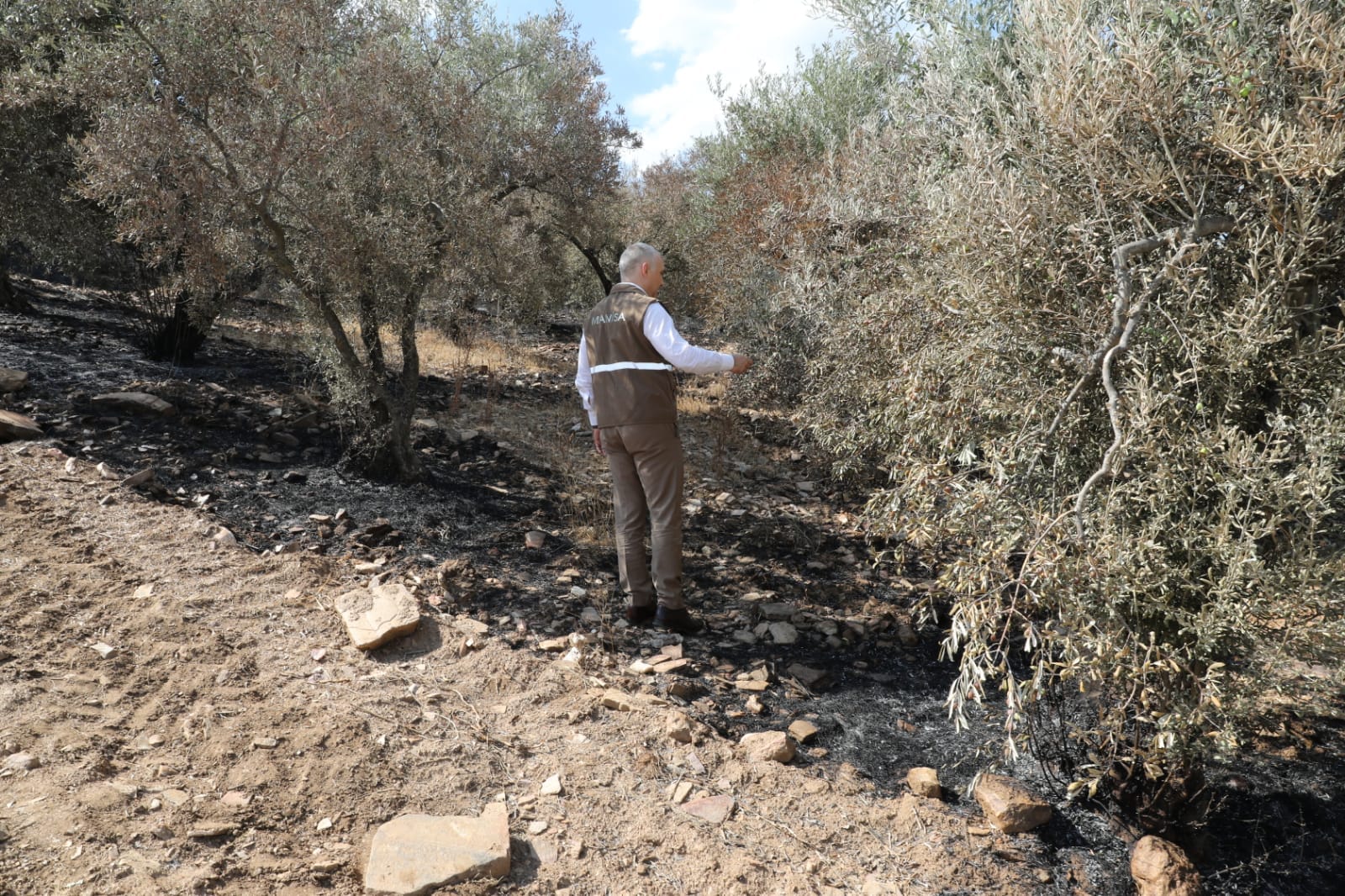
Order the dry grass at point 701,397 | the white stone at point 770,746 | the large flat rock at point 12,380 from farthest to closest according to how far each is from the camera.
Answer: the dry grass at point 701,397 < the large flat rock at point 12,380 < the white stone at point 770,746

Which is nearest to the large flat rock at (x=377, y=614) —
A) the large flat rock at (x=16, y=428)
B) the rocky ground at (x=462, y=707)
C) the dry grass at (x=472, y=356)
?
the rocky ground at (x=462, y=707)

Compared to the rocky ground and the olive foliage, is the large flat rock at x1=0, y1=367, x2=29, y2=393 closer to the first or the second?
the rocky ground

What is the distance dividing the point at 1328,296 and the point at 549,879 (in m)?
3.80

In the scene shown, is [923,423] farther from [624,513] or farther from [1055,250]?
[624,513]

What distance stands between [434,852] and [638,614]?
7.60 ft

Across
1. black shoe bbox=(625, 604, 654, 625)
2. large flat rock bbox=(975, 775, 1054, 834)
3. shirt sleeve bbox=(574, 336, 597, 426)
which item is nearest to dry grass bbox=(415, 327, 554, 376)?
shirt sleeve bbox=(574, 336, 597, 426)

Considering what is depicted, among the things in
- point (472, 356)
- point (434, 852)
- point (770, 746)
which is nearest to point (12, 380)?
point (472, 356)

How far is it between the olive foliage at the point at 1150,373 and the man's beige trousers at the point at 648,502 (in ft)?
4.25

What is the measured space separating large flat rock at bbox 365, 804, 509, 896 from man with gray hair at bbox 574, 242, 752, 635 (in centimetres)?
205

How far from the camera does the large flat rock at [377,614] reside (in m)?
4.29

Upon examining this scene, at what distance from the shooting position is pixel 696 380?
1249 centimetres

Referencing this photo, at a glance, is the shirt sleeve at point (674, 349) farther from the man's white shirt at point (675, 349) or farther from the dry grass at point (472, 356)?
the dry grass at point (472, 356)

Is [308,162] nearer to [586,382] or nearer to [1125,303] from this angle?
[586,382]

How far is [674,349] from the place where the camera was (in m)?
4.57
